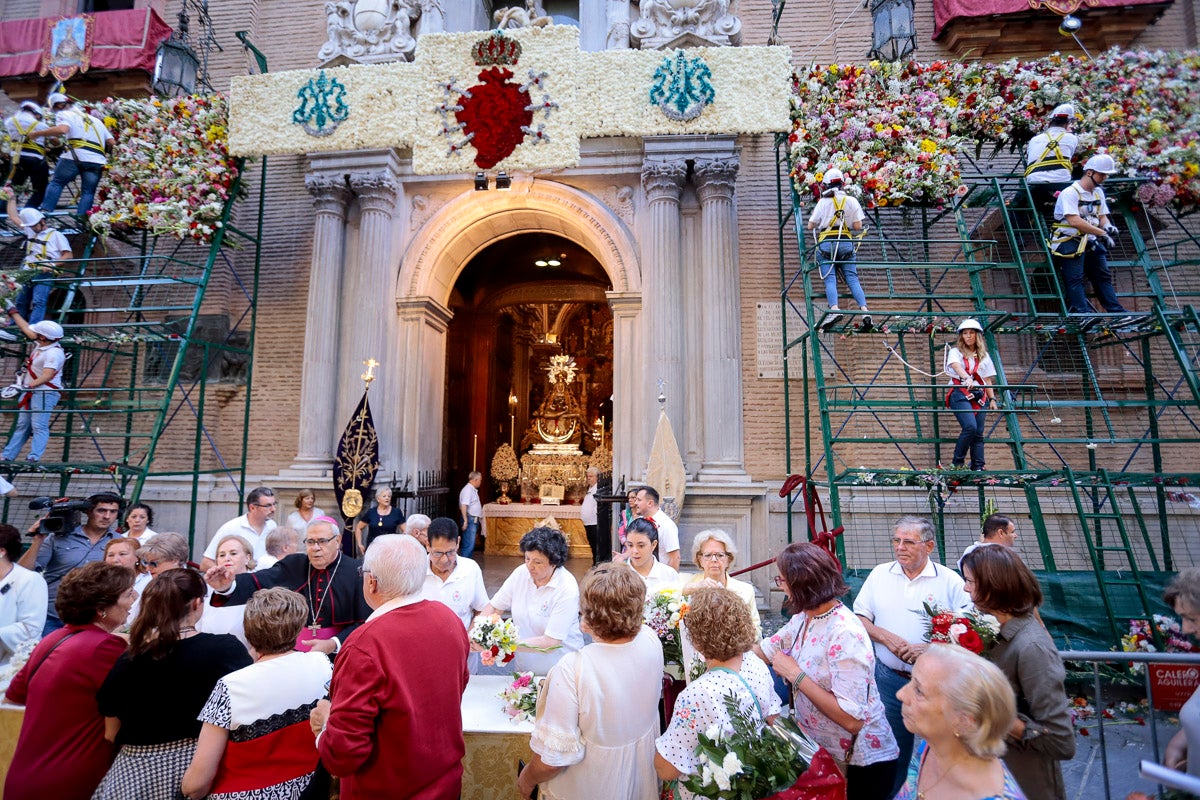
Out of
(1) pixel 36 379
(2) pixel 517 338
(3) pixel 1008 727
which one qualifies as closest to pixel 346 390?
(1) pixel 36 379

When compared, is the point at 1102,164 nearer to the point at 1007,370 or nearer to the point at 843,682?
the point at 1007,370

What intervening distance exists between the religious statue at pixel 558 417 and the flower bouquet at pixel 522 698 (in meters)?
10.3

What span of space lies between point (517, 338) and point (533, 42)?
27.2ft

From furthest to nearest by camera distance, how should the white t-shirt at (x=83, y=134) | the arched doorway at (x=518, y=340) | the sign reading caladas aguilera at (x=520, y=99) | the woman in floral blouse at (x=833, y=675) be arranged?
the arched doorway at (x=518, y=340) → the white t-shirt at (x=83, y=134) → the sign reading caladas aguilera at (x=520, y=99) → the woman in floral blouse at (x=833, y=675)

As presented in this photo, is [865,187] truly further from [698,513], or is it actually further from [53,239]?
[53,239]

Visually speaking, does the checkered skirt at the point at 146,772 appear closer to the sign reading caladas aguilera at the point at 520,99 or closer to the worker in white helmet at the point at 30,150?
the sign reading caladas aguilera at the point at 520,99

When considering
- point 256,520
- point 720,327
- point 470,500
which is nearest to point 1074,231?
point 720,327

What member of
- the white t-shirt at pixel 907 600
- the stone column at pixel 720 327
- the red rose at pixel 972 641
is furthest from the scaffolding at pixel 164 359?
the red rose at pixel 972 641

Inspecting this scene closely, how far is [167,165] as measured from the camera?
30.2 ft

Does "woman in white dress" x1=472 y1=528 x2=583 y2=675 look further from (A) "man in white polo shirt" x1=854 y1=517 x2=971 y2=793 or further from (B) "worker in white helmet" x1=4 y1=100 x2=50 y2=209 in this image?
(B) "worker in white helmet" x1=4 y1=100 x2=50 y2=209

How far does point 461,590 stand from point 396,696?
2456mm

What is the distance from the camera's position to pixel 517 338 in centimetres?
1603

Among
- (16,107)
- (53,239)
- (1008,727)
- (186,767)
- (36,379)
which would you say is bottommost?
(186,767)

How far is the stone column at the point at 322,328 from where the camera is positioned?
369 inches
